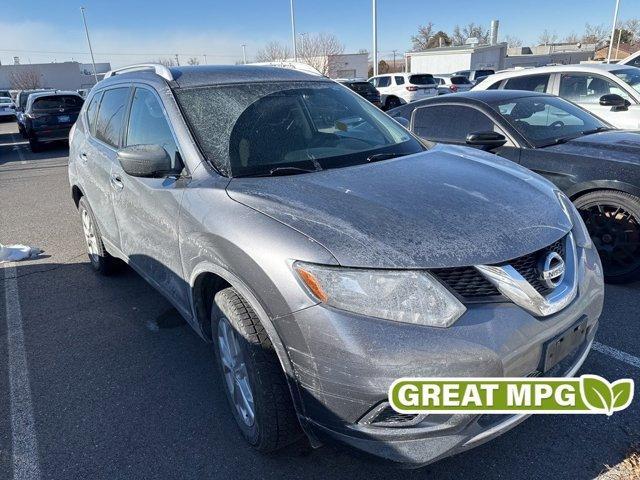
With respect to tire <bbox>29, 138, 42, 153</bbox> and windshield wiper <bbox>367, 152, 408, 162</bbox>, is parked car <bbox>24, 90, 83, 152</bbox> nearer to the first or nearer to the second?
tire <bbox>29, 138, 42, 153</bbox>

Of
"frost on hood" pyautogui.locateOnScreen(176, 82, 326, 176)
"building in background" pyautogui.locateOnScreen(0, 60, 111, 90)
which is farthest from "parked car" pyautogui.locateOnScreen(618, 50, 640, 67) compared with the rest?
"building in background" pyautogui.locateOnScreen(0, 60, 111, 90)

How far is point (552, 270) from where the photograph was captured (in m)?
1.85

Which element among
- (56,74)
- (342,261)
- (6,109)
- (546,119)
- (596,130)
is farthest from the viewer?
(56,74)

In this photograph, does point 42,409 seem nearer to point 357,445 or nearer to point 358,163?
point 357,445

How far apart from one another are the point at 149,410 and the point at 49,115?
13922 millimetres

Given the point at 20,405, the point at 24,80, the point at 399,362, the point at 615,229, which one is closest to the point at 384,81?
the point at 615,229

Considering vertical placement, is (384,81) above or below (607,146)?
below

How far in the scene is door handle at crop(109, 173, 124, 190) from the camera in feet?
10.5

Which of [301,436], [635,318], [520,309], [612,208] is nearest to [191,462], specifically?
[301,436]

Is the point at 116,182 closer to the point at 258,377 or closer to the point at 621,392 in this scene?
the point at 258,377

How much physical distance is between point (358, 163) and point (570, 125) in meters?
3.11

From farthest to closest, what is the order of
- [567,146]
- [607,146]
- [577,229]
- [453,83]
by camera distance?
[453,83], [567,146], [607,146], [577,229]

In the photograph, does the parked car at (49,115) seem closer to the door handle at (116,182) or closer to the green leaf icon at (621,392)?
the door handle at (116,182)

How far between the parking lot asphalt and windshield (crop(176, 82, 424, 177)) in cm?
144
